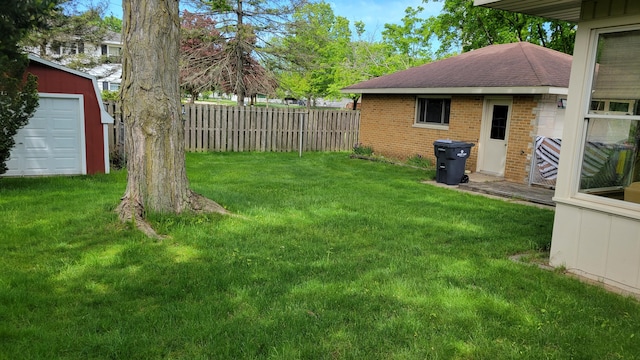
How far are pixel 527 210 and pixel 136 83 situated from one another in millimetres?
7101

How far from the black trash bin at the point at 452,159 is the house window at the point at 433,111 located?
3031 millimetres

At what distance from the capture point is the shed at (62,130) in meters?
10.4

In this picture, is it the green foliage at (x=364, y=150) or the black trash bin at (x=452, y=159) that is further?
the green foliage at (x=364, y=150)

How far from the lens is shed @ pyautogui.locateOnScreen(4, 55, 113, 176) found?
10352 mm

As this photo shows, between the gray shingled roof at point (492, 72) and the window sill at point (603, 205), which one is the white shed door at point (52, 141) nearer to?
the gray shingled roof at point (492, 72)

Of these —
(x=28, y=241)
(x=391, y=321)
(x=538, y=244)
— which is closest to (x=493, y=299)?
(x=391, y=321)

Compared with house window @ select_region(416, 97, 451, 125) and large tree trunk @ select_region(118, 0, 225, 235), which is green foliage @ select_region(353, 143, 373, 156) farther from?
large tree trunk @ select_region(118, 0, 225, 235)

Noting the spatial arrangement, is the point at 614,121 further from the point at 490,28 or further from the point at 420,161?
the point at 490,28

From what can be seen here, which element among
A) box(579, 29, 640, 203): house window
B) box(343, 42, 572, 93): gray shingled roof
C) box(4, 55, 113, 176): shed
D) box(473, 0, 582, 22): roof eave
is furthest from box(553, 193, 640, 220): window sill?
box(4, 55, 113, 176): shed

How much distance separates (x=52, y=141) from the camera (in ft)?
35.0

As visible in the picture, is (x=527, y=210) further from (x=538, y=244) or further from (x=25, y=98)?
(x=25, y=98)

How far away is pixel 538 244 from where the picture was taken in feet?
20.0

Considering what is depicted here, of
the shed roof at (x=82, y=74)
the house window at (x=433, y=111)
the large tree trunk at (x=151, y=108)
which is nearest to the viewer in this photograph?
the large tree trunk at (x=151, y=108)

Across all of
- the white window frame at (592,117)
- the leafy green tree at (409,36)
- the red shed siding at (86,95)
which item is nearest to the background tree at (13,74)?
the red shed siding at (86,95)
